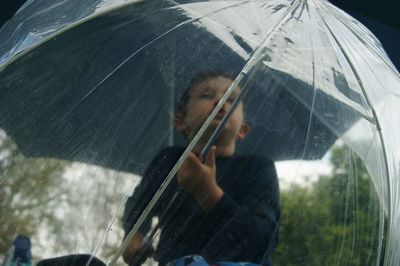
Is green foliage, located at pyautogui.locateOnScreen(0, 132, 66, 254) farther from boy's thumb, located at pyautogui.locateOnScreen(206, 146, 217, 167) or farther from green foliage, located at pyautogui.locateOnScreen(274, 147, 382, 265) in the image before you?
green foliage, located at pyautogui.locateOnScreen(274, 147, 382, 265)

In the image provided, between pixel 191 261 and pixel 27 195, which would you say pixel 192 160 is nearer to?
pixel 191 261

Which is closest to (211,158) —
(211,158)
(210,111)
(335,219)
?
(211,158)

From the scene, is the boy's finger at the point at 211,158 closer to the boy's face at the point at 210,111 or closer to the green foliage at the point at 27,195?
the boy's face at the point at 210,111

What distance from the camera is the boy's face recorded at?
1.55 meters

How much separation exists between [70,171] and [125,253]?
20cm

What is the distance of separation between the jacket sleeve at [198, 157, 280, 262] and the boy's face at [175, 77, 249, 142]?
0.27 ft

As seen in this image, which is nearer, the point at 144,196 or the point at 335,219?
the point at 144,196

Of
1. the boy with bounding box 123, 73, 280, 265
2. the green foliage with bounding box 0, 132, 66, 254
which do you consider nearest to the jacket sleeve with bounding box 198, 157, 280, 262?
the boy with bounding box 123, 73, 280, 265

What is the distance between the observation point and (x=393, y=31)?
126 inches

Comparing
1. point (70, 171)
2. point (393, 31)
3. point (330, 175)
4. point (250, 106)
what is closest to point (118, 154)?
point (70, 171)

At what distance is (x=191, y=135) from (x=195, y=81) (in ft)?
0.43

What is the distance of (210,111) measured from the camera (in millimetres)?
1573

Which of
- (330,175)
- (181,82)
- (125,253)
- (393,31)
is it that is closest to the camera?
(125,253)

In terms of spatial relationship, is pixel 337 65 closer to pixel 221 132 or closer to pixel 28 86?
pixel 221 132
